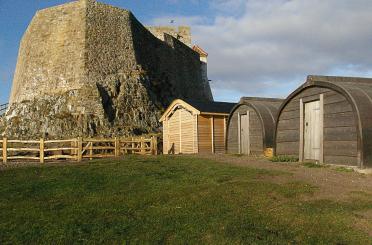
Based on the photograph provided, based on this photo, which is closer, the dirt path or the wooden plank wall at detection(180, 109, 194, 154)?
the dirt path

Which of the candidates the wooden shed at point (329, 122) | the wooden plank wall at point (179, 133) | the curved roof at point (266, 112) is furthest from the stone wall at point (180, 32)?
the wooden shed at point (329, 122)

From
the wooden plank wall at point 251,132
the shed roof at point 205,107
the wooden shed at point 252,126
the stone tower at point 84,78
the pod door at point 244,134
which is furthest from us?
the stone tower at point 84,78

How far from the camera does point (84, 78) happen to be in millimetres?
40188

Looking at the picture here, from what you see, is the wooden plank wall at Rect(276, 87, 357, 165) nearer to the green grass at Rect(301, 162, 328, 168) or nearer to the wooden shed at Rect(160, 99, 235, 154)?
the green grass at Rect(301, 162, 328, 168)

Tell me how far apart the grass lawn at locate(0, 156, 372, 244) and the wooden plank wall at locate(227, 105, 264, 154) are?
334 inches

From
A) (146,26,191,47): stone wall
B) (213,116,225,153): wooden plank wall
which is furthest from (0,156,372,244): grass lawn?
(146,26,191,47): stone wall

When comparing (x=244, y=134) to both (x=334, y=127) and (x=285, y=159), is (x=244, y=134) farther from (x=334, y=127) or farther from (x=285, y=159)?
(x=334, y=127)

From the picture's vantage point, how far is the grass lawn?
657 cm

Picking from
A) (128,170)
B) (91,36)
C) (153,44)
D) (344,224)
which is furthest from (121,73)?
(344,224)

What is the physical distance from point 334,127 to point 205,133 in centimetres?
1318

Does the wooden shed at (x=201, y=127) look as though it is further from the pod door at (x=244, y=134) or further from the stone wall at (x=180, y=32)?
the stone wall at (x=180, y=32)

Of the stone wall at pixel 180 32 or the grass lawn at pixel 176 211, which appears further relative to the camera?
the stone wall at pixel 180 32

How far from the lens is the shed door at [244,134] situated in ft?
73.7

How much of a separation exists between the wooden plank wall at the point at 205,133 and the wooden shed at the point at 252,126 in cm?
221
